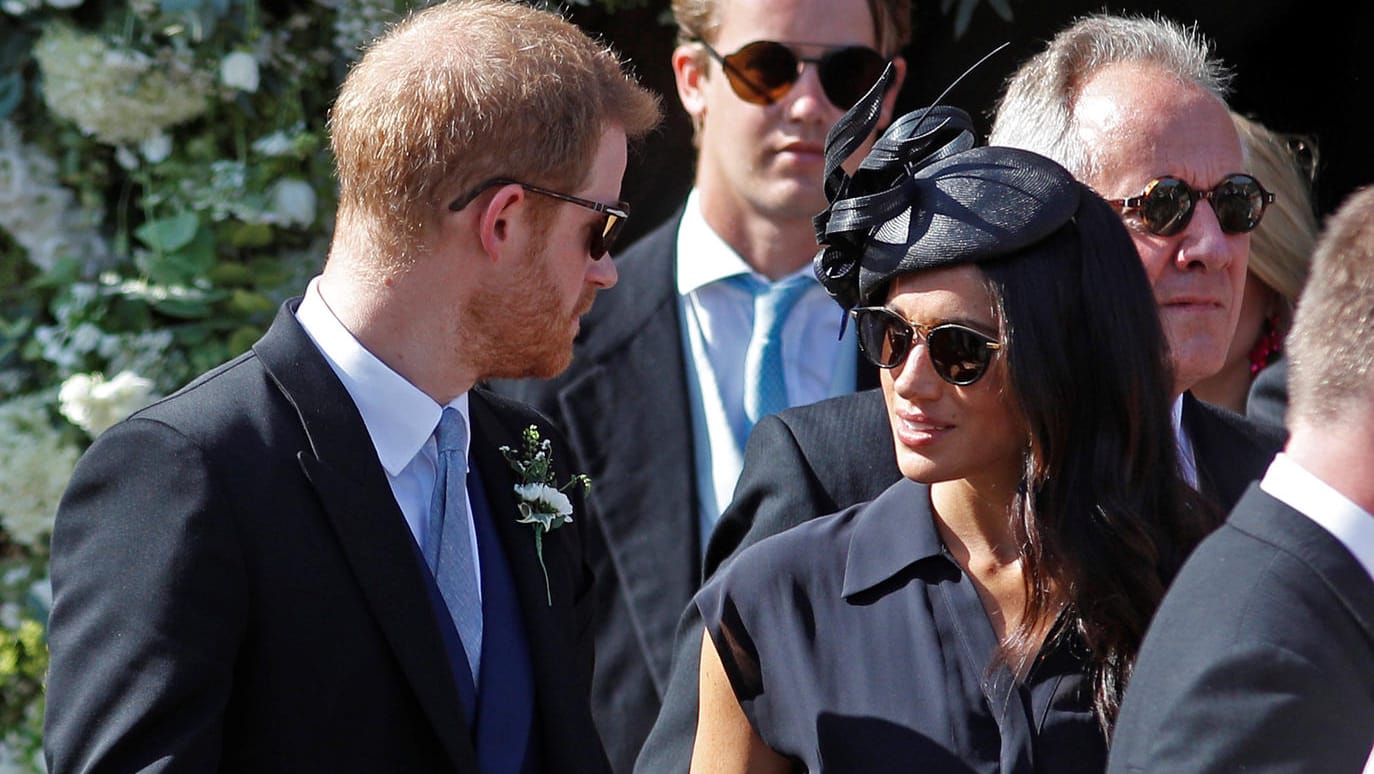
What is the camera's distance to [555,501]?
257cm

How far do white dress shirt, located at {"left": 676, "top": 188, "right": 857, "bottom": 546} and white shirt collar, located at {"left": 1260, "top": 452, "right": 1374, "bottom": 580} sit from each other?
1.84 m

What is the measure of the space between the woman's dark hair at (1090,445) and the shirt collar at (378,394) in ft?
2.71

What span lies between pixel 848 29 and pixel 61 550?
207 cm

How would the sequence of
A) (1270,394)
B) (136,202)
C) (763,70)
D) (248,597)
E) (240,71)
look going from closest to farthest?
(248,597) < (1270,394) < (763,70) < (240,71) < (136,202)

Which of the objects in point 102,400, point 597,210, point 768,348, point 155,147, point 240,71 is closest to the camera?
point 597,210

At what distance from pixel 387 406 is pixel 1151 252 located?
1172 mm

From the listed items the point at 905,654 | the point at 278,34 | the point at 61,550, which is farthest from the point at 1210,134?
the point at 278,34

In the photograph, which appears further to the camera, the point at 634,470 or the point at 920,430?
the point at 634,470

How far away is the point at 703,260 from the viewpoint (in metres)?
3.56

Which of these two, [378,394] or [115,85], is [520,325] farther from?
[115,85]

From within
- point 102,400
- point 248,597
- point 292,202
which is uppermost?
point 248,597

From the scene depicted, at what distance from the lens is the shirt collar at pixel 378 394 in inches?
91.4

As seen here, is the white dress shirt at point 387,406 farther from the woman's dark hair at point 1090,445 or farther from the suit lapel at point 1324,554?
the suit lapel at point 1324,554

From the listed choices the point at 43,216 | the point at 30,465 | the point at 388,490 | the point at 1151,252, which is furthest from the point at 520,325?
the point at 43,216
